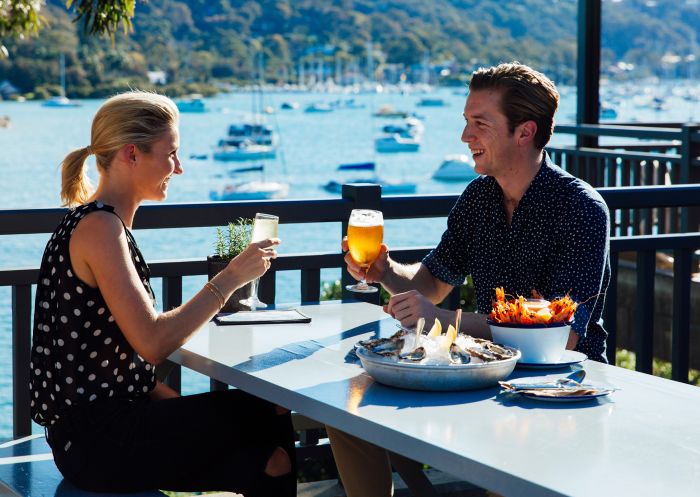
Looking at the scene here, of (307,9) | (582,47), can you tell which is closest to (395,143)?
(307,9)

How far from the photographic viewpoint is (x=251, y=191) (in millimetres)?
49188

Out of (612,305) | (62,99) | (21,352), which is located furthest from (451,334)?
(62,99)

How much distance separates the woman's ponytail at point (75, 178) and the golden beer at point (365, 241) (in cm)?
70

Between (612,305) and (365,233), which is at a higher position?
(365,233)

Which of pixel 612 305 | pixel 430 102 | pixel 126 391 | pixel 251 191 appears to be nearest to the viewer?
pixel 126 391

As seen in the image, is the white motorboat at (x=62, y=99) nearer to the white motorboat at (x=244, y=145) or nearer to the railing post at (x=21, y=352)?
the white motorboat at (x=244, y=145)

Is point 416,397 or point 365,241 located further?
point 365,241

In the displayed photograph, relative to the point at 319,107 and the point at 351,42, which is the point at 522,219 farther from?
the point at 319,107

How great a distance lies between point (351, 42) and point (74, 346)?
1986 inches

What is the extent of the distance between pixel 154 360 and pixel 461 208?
1146 millimetres

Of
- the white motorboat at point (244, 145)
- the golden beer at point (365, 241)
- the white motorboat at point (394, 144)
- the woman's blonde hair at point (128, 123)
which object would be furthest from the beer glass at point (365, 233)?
the white motorboat at point (394, 144)

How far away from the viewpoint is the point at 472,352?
7.14ft

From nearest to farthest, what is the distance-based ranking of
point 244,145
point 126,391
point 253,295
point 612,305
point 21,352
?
point 126,391, point 253,295, point 21,352, point 612,305, point 244,145

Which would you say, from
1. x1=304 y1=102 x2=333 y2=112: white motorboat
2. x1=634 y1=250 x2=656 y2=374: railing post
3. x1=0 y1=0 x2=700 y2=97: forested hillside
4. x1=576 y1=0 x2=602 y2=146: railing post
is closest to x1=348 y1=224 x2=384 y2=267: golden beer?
x1=634 y1=250 x2=656 y2=374: railing post
